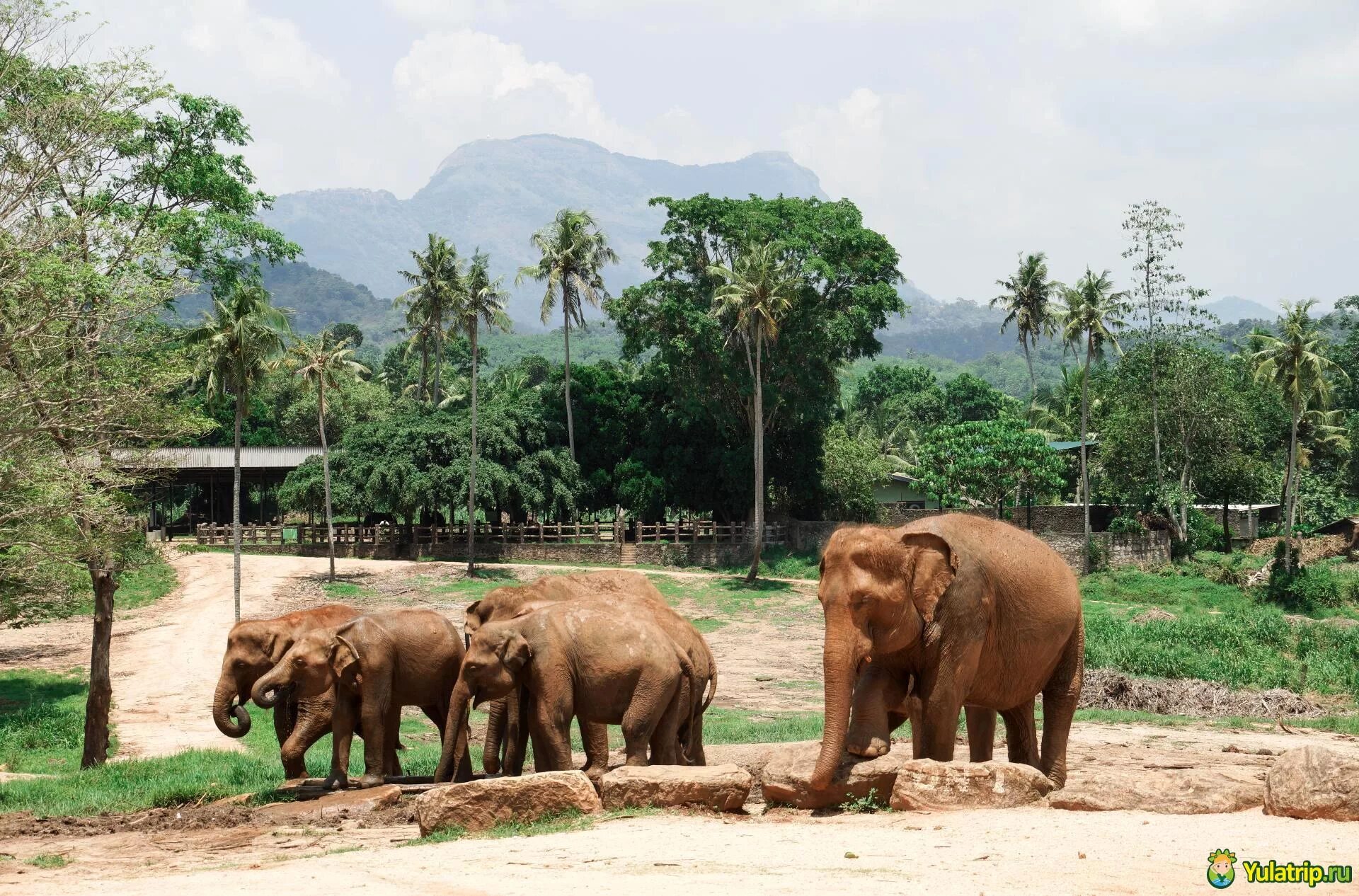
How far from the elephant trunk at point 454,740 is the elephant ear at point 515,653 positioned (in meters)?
1.04

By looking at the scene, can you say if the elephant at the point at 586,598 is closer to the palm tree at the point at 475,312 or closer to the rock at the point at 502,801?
the rock at the point at 502,801

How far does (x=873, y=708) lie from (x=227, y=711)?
9.10 metres

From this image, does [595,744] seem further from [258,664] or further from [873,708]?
[258,664]

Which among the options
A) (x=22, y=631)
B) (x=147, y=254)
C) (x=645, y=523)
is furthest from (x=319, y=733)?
(x=645, y=523)

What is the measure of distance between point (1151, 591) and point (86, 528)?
3829 centimetres

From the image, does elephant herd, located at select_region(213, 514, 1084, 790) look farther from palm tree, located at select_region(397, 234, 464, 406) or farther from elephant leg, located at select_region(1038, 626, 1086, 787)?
palm tree, located at select_region(397, 234, 464, 406)

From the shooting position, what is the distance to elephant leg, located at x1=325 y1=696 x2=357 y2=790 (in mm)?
15617

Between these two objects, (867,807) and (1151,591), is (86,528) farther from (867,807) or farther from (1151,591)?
(1151,591)

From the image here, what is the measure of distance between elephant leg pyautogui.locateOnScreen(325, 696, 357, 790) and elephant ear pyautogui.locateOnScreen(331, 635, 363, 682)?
0.31 meters

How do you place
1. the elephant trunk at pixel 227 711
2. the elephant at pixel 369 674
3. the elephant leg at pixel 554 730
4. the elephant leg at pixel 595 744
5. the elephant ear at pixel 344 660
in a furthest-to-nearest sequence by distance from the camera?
1. the elephant trunk at pixel 227 711
2. the elephant ear at pixel 344 660
3. the elephant at pixel 369 674
4. the elephant leg at pixel 595 744
5. the elephant leg at pixel 554 730

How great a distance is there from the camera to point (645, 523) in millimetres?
59406

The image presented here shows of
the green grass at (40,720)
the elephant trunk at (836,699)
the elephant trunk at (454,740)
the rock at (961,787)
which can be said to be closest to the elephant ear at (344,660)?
the elephant trunk at (454,740)

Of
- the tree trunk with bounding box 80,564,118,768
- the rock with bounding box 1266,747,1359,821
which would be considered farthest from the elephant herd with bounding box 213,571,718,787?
the rock with bounding box 1266,747,1359,821

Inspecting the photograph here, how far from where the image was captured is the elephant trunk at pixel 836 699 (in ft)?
36.0
